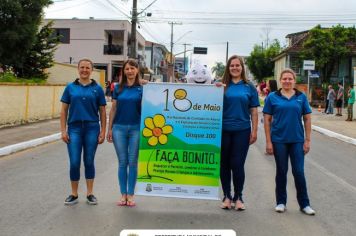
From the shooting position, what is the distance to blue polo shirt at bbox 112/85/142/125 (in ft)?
21.4

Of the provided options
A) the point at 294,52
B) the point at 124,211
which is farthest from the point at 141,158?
the point at 294,52

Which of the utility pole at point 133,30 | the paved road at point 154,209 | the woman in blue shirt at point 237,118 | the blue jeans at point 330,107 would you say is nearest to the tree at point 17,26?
the utility pole at point 133,30

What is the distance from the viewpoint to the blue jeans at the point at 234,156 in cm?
645

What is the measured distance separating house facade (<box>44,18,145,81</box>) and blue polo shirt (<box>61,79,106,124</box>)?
4809 cm

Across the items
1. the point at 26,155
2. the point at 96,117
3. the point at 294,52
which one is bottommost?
the point at 26,155

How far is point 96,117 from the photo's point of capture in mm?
6715

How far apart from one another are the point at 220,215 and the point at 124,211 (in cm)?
116

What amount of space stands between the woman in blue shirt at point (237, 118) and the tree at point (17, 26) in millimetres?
15380

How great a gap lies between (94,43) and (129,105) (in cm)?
4979

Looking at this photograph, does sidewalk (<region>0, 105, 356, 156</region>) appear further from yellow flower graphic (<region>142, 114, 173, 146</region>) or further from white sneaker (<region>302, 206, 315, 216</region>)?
white sneaker (<region>302, 206, 315, 216</region>)

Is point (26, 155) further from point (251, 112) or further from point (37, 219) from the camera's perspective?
point (251, 112)

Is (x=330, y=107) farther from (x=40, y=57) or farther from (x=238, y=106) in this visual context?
(x=238, y=106)

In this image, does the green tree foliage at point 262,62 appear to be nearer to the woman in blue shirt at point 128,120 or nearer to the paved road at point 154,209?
the paved road at point 154,209

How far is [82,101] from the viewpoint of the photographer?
660cm
